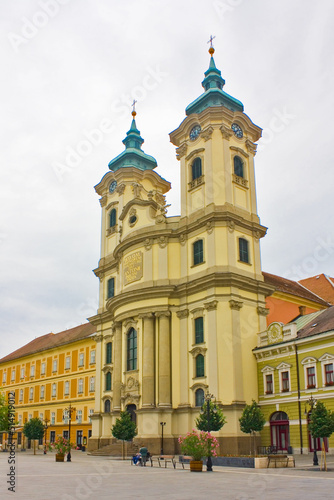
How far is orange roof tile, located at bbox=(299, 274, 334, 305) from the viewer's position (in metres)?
Answer: 62.2

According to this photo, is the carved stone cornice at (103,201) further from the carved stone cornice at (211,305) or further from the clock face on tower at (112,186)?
the carved stone cornice at (211,305)

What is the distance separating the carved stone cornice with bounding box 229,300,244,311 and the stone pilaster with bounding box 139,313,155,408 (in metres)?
7.27

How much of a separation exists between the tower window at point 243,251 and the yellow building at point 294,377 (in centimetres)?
636

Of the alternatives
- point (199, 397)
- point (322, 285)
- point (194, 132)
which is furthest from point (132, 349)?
point (322, 285)

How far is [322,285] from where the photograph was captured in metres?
64.3

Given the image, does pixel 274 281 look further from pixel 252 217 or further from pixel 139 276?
pixel 139 276

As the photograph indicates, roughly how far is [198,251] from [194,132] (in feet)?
38.1

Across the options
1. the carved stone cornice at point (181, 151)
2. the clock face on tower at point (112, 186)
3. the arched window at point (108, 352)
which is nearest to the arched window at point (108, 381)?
the arched window at point (108, 352)

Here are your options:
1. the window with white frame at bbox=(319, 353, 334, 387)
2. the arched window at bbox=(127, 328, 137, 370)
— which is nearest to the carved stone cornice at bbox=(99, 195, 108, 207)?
the arched window at bbox=(127, 328, 137, 370)

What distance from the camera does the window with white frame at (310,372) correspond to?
124 ft

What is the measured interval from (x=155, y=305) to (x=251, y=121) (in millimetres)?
19560

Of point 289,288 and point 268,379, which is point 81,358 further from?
point 268,379

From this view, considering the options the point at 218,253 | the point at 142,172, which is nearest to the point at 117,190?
the point at 142,172

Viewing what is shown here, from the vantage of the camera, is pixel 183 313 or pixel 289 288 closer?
pixel 183 313
